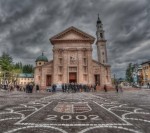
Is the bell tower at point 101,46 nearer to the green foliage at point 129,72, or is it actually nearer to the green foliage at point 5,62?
the green foliage at point 5,62

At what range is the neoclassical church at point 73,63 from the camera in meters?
56.9

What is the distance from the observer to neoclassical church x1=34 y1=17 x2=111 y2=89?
56906mm

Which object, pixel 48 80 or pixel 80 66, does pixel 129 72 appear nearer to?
pixel 80 66

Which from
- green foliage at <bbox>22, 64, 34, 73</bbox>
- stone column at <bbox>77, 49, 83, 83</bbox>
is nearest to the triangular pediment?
stone column at <bbox>77, 49, 83, 83</bbox>

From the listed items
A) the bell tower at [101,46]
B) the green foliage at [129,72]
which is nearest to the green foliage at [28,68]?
the green foliage at [129,72]

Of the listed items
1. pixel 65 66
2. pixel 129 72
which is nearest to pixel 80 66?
pixel 65 66

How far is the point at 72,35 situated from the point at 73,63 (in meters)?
8.82

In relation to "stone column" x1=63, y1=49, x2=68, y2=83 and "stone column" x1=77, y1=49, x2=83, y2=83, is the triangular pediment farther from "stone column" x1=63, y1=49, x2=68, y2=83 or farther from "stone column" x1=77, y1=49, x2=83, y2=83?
"stone column" x1=77, y1=49, x2=83, y2=83

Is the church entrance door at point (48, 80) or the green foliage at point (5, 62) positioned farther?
the green foliage at point (5, 62)

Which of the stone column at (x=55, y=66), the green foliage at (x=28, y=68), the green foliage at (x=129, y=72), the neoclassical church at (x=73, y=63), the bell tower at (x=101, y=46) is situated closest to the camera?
the stone column at (x=55, y=66)

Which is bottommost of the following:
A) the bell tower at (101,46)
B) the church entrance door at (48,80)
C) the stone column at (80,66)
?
the church entrance door at (48,80)

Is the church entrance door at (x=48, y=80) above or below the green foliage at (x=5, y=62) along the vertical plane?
below

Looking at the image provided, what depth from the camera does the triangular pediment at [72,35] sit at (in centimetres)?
5719

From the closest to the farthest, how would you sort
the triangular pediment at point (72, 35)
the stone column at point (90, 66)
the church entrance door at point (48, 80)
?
the stone column at point (90, 66), the triangular pediment at point (72, 35), the church entrance door at point (48, 80)
